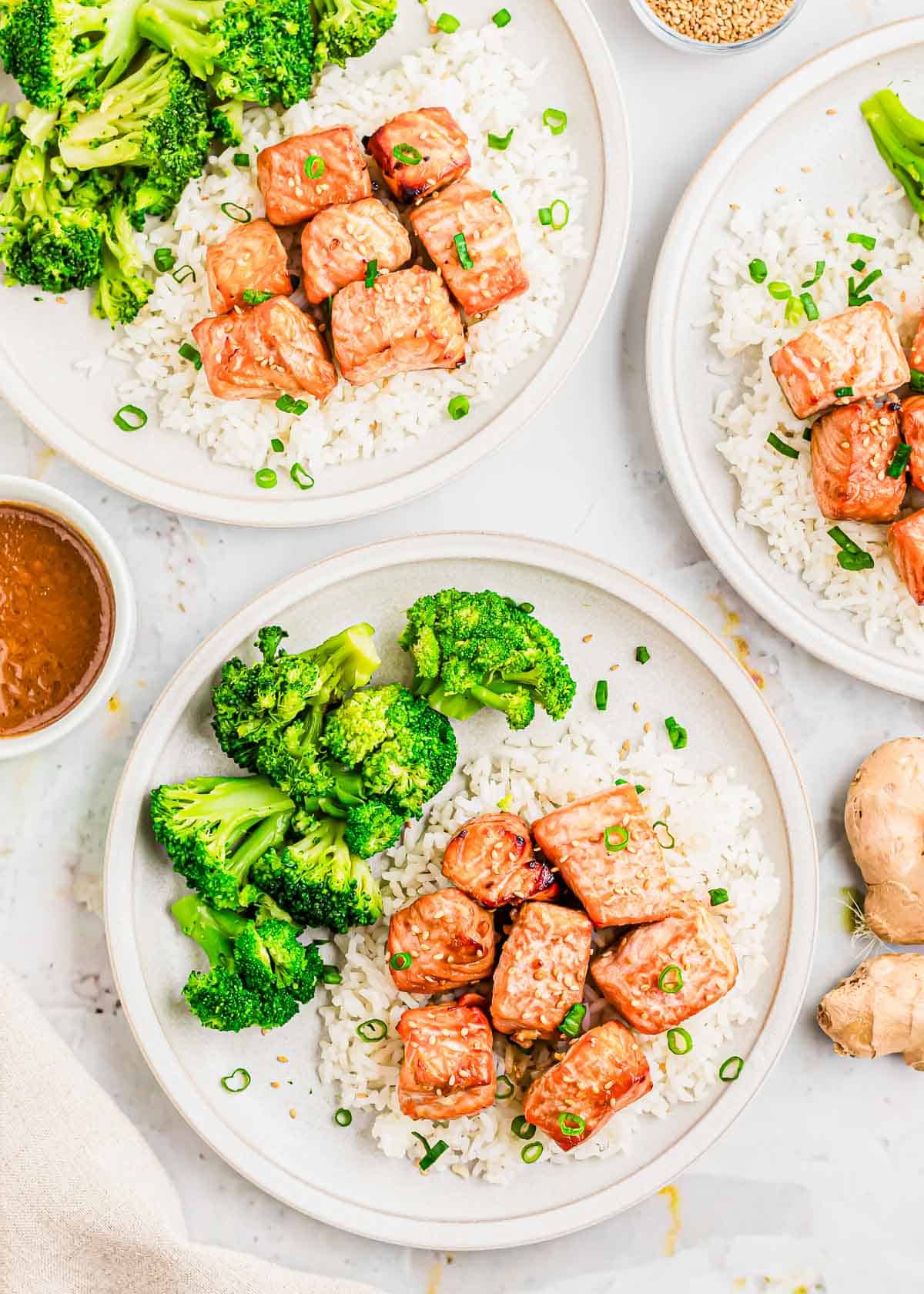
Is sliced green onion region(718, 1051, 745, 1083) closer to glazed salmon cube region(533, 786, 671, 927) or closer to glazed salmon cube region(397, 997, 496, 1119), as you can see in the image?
glazed salmon cube region(533, 786, 671, 927)

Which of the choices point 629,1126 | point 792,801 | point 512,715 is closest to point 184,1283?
point 629,1126

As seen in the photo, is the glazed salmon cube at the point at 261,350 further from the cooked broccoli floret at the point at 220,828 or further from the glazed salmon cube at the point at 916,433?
the glazed salmon cube at the point at 916,433

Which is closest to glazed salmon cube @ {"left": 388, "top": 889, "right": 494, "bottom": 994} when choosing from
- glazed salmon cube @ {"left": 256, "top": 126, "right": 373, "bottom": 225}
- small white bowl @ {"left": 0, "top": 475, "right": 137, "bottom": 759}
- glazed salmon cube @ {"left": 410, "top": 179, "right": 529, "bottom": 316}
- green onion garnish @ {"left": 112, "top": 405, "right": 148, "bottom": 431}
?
small white bowl @ {"left": 0, "top": 475, "right": 137, "bottom": 759}

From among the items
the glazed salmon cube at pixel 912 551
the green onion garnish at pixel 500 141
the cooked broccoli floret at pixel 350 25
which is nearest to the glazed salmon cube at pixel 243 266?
the cooked broccoli floret at pixel 350 25

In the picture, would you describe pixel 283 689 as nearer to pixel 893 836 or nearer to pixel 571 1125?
pixel 571 1125

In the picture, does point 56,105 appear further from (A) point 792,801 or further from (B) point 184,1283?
(B) point 184,1283

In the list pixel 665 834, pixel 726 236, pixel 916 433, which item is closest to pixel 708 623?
pixel 665 834
